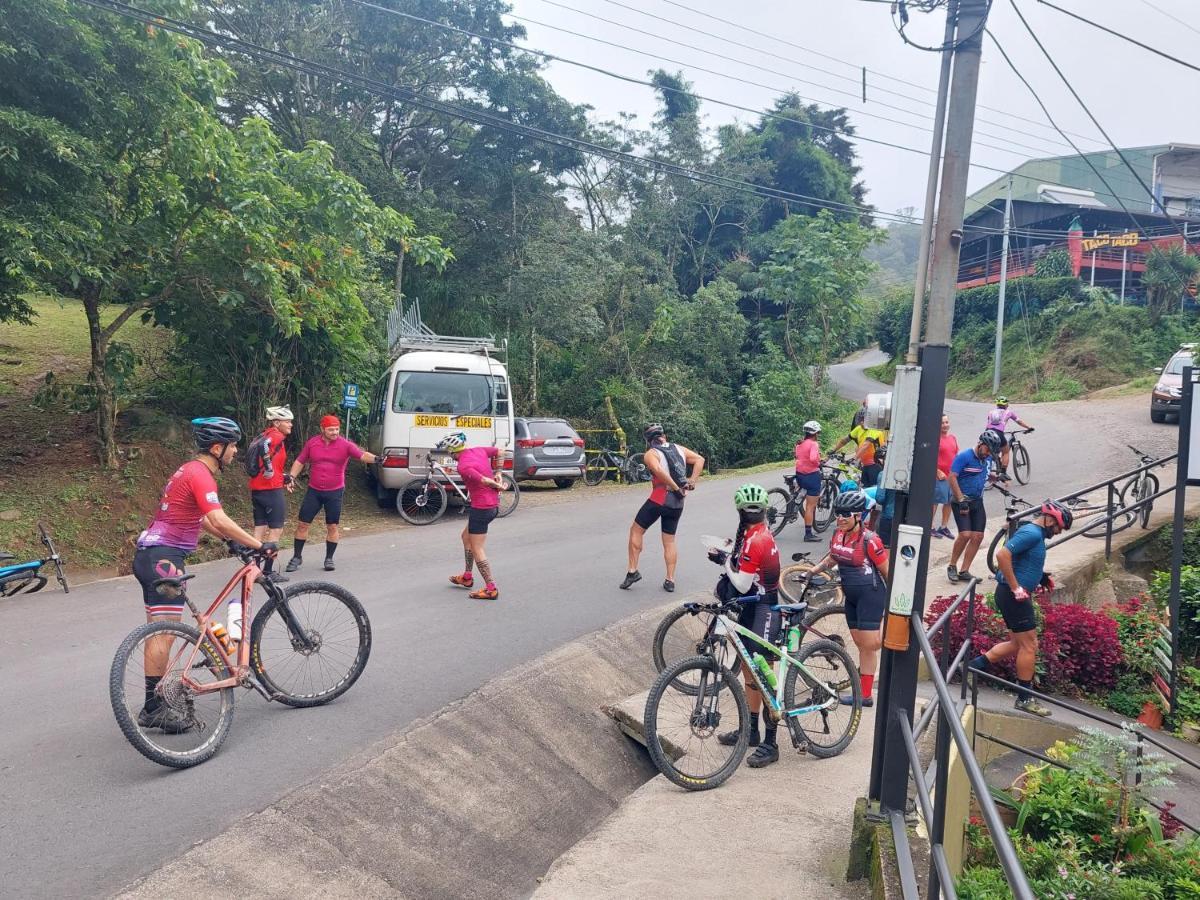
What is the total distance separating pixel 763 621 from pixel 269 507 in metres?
5.45

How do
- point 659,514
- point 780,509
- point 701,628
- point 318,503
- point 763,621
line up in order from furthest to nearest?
point 780,509 → point 318,503 → point 659,514 → point 701,628 → point 763,621

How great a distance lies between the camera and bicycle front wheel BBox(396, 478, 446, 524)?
1364cm

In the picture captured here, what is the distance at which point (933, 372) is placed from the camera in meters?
4.41

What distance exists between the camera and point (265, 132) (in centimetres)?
1266

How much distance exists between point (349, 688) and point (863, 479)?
7.32 metres

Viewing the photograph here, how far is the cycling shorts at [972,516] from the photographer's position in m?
9.92

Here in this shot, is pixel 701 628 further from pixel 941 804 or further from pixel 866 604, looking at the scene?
pixel 941 804

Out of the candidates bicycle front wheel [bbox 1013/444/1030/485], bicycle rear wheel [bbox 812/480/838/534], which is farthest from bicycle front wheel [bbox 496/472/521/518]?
bicycle front wheel [bbox 1013/444/1030/485]

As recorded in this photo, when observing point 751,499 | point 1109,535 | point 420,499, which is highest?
point 751,499

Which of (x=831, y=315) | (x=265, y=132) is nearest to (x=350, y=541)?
(x=265, y=132)

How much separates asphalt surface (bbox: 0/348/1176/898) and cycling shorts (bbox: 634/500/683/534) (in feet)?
2.70

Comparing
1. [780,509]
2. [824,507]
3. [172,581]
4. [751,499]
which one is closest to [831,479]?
[824,507]

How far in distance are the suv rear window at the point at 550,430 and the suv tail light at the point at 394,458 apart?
4127 millimetres

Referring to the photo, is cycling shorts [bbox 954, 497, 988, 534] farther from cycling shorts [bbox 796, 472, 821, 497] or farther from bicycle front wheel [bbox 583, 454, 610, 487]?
bicycle front wheel [bbox 583, 454, 610, 487]
